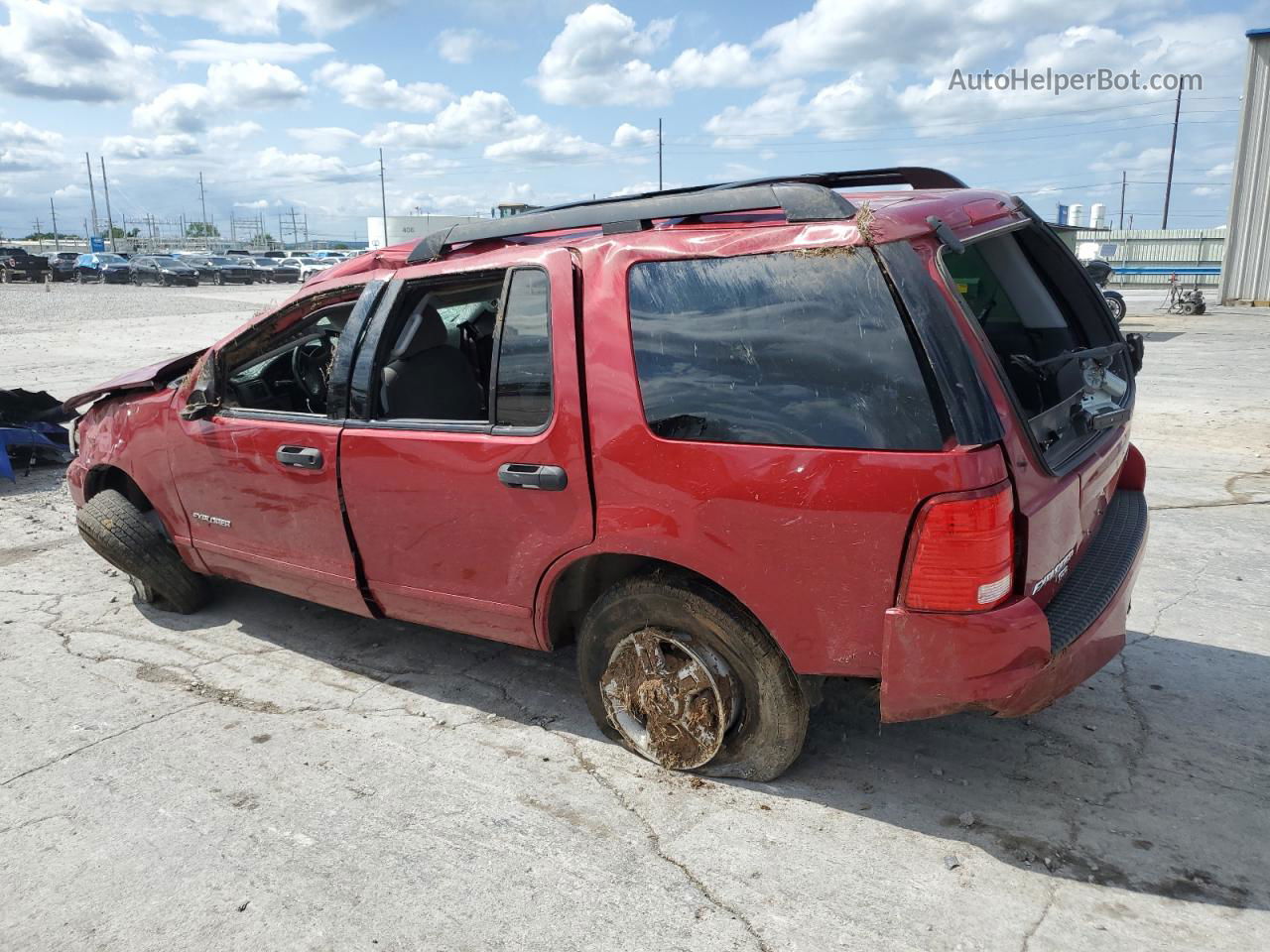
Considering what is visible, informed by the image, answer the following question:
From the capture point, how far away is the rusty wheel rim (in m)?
2.96

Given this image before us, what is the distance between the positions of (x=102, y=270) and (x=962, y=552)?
52754 millimetres

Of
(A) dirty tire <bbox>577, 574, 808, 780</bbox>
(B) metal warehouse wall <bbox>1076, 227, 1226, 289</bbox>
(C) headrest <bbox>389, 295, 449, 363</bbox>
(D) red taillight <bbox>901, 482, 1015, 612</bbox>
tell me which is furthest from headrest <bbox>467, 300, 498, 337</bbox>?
(B) metal warehouse wall <bbox>1076, 227, 1226, 289</bbox>

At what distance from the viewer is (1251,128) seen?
23.7 metres

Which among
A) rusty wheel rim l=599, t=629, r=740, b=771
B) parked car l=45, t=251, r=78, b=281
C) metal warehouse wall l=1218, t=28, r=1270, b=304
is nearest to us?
rusty wheel rim l=599, t=629, r=740, b=771

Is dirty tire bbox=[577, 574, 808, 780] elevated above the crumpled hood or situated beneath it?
situated beneath

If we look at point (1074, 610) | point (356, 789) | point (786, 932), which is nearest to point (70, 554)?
point (356, 789)

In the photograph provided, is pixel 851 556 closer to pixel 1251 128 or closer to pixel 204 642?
pixel 204 642

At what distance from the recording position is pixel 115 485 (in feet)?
16.1

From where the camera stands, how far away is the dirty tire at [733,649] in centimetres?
285

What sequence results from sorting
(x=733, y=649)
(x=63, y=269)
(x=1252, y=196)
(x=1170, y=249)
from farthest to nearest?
(x=63, y=269) → (x=1170, y=249) → (x=1252, y=196) → (x=733, y=649)

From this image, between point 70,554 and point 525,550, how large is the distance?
399 centimetres

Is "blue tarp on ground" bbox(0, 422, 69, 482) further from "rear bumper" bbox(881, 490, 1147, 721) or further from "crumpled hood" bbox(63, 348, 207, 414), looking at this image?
"rear bumper" bbox(881, 490, 1147, 721)

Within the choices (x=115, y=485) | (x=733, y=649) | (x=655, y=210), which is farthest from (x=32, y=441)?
(x=733, y=649)

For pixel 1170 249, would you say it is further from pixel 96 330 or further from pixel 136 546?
pixel 136 546
